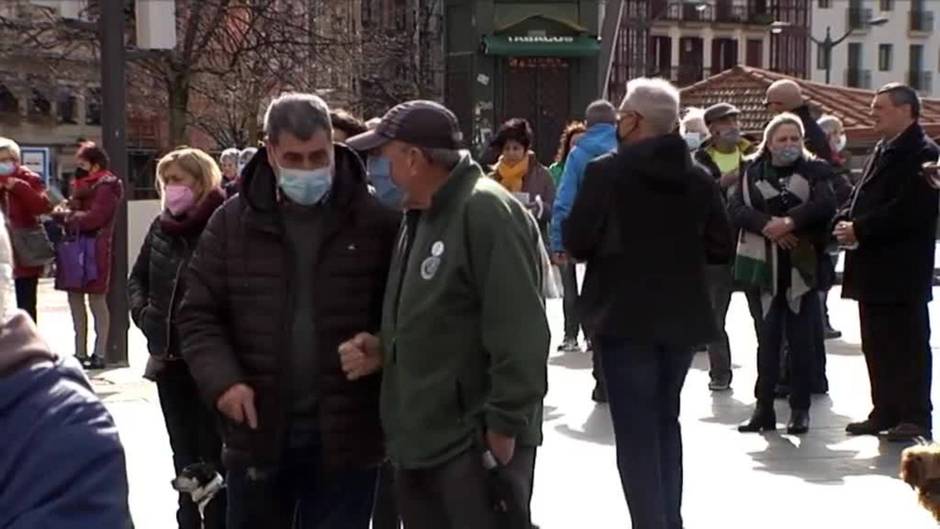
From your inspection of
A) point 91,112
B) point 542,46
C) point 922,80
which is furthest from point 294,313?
point 922,80

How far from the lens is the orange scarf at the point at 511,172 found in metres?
11.9

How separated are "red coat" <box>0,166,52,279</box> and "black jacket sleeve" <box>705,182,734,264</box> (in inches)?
268

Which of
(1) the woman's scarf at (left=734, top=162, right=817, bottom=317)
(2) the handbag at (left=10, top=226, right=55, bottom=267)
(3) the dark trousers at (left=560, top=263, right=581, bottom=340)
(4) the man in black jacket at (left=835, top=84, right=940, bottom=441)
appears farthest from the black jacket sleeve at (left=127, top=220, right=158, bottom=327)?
(3) the dark trousers at (left=560, top=263, right=581, bottom=340)

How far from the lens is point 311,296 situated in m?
4.76

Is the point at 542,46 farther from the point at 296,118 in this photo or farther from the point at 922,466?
the point at 296,118

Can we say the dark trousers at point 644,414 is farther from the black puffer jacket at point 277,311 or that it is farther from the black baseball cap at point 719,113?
the black baseball cap at point 719,113

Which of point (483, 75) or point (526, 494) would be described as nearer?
point (526, 494)

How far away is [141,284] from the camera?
20.9 ft

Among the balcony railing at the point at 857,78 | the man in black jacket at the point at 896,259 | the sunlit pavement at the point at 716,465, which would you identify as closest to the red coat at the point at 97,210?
the sunlit pavement at the point at 716,465

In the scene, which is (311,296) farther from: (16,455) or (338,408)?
(16,455)

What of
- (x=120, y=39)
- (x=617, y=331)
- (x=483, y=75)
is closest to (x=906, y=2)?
(x=483, y=75)

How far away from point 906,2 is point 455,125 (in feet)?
276

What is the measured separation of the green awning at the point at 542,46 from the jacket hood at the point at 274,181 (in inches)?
1002

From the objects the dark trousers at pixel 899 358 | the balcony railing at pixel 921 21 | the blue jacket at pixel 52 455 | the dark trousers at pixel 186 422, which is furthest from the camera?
the balcony railing at pixel 921 21
